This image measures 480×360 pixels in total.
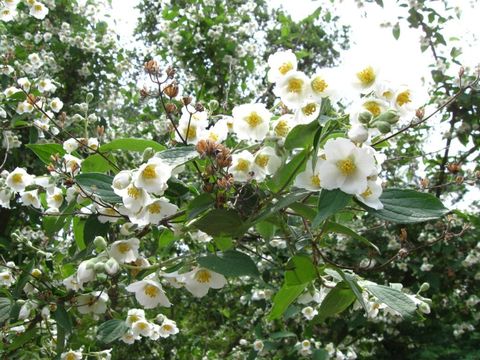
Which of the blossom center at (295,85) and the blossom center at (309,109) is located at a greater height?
the blossom center at (295,85)

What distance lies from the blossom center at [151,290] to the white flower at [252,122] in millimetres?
467

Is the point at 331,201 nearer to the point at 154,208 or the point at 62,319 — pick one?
the point at 154,208

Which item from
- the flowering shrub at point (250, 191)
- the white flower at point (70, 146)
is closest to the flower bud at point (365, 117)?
the flowering shrub at point (250, 191)

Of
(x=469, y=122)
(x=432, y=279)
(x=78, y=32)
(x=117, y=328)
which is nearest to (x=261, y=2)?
(x=78, y=32)

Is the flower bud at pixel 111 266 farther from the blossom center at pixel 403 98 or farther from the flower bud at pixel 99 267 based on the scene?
the blossom center at pixel 403 98

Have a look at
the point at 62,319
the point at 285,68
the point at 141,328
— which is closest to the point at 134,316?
the point at 141,328

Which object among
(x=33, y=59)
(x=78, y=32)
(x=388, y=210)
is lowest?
(x=388, y=210)

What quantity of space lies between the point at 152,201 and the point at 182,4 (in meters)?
4.41

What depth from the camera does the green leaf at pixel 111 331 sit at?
64.5 inches

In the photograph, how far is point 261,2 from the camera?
19.1 feet

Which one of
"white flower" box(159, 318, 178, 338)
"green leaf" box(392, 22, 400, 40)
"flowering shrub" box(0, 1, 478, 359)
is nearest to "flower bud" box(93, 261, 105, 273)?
"flowering shrub" box(0, 1, 478, 359)

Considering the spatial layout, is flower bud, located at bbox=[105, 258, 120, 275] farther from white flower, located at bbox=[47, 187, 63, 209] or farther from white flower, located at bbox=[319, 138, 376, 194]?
white flower, located at bbox=[319, 138, 376, 194]

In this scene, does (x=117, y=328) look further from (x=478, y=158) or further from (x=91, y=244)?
(x=478, y=158)

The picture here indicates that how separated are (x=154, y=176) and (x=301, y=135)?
0.31 meters
